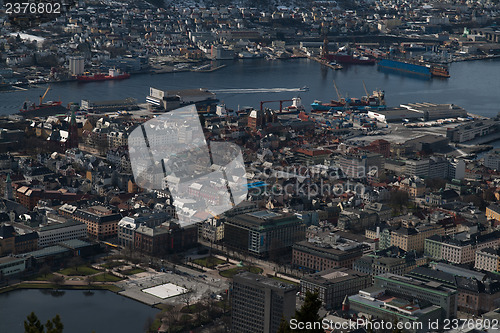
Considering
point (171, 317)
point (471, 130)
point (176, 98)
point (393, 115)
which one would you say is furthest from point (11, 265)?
point (393, 115)

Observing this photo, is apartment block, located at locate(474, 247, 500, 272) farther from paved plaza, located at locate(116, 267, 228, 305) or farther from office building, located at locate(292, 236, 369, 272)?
paved plaza, located at locate(116, 267, 228, 305)

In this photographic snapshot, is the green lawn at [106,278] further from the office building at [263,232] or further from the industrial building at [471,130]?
the industrial building at [471,130]

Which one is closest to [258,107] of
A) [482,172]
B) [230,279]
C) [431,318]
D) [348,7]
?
[482,172]

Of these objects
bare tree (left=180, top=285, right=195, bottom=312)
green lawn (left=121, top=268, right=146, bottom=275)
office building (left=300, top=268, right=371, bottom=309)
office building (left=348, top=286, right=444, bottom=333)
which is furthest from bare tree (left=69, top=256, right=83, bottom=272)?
office building (left=348, top=286, right=444, bottom=333)

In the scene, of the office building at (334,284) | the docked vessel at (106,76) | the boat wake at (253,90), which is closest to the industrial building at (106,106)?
the boat wake at (253,90)

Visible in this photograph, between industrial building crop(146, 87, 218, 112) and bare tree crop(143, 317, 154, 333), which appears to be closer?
bare tree crop(143, 317, 154, 333)
